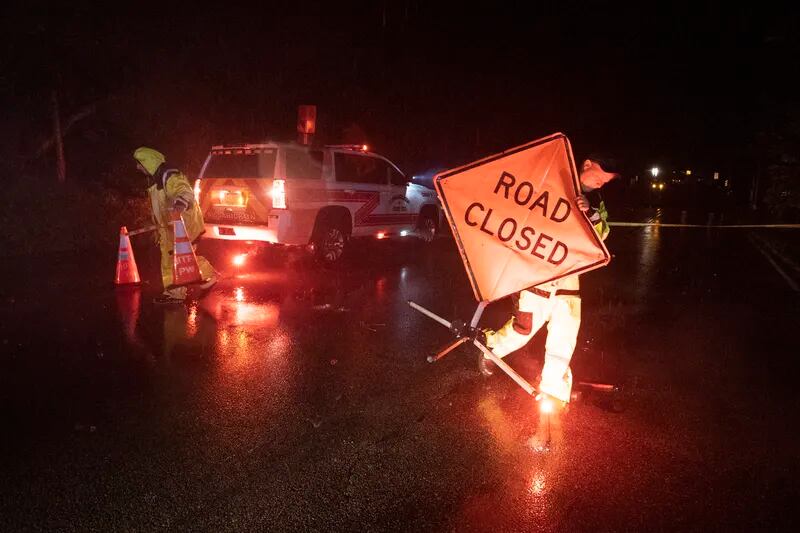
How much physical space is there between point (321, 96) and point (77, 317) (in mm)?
14627

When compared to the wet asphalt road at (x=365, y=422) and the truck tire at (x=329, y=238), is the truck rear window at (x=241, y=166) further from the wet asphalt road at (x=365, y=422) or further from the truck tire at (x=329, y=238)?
the wet asphalt road at (x=365, y=422)

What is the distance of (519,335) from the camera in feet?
14.0

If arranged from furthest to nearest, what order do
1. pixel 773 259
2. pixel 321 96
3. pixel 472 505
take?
pixel 321 96 < pixel 773 259 < pixel 472 505

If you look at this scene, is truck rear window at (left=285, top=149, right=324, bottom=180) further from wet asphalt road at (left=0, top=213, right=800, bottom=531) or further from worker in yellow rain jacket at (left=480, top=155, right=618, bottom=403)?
worker in yellow rain jacket at (left=480, top=155, right=618, bottom=403)

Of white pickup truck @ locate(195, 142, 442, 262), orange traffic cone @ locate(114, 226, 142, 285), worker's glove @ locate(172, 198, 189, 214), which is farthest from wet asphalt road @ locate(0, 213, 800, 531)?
white pickup truck @ locate(195, 142, 442, 262)

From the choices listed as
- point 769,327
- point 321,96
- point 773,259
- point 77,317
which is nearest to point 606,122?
point 321,96

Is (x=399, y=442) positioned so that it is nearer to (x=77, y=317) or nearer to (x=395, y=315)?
Answer: (x=395, y=315)

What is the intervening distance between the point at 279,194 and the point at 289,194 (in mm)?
145

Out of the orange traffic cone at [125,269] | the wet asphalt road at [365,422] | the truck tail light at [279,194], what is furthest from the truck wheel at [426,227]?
the orange traffic cone at [125,269]

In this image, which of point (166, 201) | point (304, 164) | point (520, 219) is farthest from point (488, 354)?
point (304, 164)

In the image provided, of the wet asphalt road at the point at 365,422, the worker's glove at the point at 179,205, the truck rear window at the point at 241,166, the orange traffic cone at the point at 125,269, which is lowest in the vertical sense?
the wet asphalt road at the point at 365,422

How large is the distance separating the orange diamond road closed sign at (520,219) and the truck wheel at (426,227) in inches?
321

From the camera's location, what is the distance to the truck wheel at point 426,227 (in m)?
12.6

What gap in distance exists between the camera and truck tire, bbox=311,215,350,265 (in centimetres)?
959
